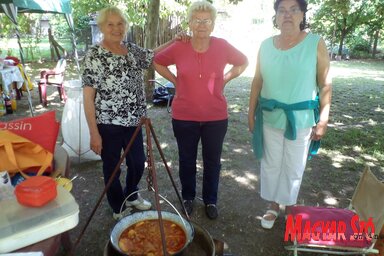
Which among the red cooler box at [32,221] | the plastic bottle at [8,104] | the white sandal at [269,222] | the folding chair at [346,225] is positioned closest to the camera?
the red cooler box at [32,221]

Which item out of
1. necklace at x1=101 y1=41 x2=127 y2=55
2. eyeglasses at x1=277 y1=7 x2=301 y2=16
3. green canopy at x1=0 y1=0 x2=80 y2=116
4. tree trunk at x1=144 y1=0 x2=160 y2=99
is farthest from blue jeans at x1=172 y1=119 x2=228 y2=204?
tree trunk at x1=144 y1=0 x2=160 y2=99

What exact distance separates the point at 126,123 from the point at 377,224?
191 centimetres

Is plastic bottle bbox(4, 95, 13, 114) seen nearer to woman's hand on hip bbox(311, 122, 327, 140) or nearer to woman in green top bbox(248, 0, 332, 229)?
woman in green top bbox(248, 0, 332, 229)

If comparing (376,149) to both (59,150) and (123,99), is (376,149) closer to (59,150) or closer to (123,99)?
(123,99)

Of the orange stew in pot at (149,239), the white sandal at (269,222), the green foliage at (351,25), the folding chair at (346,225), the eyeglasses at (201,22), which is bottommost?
the white sandal at (269,222)

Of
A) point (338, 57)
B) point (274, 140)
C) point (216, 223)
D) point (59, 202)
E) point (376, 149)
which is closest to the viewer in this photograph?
point (59, 202)

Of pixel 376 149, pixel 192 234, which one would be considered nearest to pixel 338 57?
pixel 376 149

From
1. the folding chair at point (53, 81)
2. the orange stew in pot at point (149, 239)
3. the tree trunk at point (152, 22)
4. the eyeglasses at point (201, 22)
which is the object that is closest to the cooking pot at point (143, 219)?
the orange stew in pot at point (149, 239)

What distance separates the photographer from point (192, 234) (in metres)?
1.67

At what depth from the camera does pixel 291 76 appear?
2363 millimetres

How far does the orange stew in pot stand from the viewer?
1.62 metres

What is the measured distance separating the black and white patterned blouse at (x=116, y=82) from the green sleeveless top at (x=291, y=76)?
1004mm

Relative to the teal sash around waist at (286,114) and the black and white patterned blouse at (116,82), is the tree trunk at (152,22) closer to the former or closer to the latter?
the black and white patterned blouse at (116,82)

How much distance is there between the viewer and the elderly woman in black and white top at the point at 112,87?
2.34 metres
